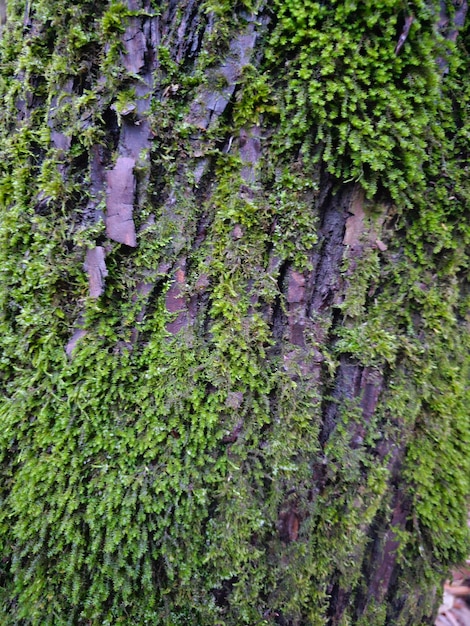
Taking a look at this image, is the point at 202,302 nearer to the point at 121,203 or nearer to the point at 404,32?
the point at 121,203

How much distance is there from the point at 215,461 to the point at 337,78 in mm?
1372

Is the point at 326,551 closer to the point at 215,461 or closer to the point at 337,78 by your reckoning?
the point at 215,461

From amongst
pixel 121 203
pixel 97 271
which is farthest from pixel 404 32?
pixel 97 271

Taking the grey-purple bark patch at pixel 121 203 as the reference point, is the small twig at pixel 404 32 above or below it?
above

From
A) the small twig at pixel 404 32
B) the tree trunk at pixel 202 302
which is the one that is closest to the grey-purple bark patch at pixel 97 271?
the tree trunk at pixel 202 302

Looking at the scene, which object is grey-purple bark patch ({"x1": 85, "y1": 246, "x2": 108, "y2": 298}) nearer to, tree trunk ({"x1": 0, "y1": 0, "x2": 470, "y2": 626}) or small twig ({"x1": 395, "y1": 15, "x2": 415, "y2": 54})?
tree trunk ({"x1": 0, "y1": 0, "x2": 470, "y2": 626})

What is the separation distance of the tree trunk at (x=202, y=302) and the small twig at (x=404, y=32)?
0.35 ft

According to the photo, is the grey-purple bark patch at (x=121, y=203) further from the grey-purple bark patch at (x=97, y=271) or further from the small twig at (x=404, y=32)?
the small twig at (x=404, y=32)

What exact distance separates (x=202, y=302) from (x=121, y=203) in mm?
449

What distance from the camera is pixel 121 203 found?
4.06 ft

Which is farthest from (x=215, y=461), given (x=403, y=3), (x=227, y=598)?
(x=403, y=3)

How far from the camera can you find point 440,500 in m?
1.44

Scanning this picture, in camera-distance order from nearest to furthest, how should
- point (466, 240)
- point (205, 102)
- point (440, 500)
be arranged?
point (205, 102), point (466, 240), point (440, 500)

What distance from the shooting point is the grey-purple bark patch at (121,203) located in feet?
4.02
